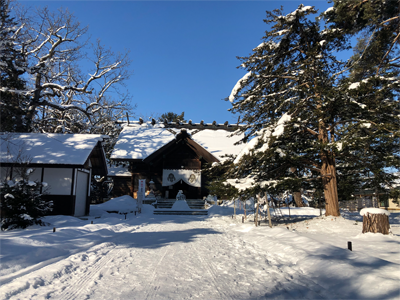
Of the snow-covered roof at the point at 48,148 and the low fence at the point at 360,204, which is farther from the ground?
the snow-covered roof at the point at 48,148

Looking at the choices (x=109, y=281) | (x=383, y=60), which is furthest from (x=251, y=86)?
(x=109, y=281)

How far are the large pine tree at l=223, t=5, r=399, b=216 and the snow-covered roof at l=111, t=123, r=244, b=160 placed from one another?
44.6 feet

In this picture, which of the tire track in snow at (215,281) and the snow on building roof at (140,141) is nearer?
the tire track in snow at (215,281)

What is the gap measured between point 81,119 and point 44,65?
10.7 meters

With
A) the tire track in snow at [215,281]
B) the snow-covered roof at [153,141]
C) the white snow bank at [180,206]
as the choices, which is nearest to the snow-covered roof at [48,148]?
the white snow bank at [180,206]

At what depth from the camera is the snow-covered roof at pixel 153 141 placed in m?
26.7

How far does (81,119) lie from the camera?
101 ft

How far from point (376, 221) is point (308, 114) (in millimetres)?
4335

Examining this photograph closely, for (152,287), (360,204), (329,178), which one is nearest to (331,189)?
(329,178)

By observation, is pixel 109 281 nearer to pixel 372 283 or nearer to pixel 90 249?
pixel 90 249

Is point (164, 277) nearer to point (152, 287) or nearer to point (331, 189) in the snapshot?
point (152, 287)

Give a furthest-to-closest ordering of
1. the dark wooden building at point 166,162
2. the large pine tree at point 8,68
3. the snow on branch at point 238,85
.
→ 1. the dark wooden building at point 166,162
2. the large pine tree at point 8,68
3. the snow on branch at point 238,85

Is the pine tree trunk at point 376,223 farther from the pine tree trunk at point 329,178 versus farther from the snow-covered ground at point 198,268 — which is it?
the pine tree trunk at point 329,178

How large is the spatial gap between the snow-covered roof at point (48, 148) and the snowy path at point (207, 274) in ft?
28.3
